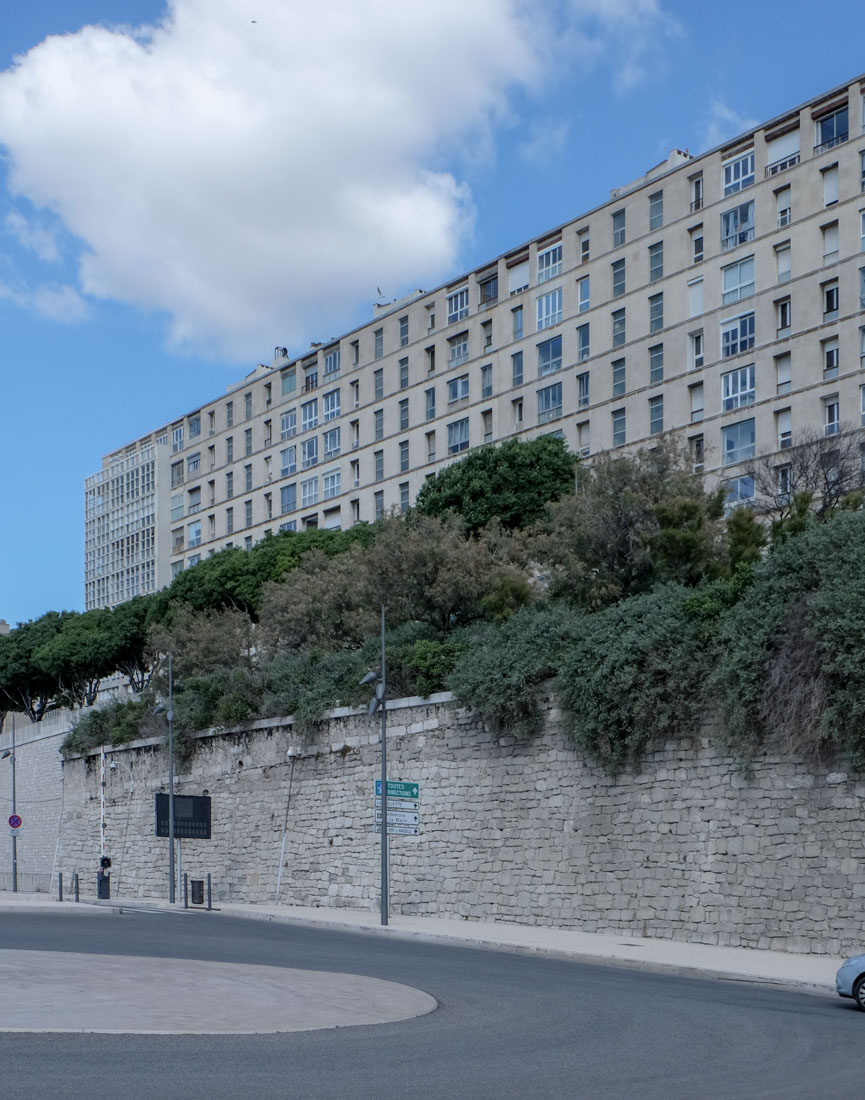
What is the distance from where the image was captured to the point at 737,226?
5972 centimetres

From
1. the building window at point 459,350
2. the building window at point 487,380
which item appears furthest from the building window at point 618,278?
the building window at point 459,350

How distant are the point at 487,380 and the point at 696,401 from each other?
14.3 meters

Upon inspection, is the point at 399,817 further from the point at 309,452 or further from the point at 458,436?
the point at 309,452

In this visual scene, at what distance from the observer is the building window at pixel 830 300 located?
5559cm

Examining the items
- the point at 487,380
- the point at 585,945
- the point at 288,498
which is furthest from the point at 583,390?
the point at 585,945

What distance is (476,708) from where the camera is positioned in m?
32.2

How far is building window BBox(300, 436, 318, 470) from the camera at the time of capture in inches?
3292

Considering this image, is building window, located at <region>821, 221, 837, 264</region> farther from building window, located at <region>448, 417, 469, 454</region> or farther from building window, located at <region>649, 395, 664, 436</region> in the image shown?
building window, located at <region>448, 417, 469, 454</region>

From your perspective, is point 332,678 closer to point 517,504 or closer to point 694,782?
point 694,782

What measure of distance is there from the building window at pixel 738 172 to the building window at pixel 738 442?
34.3 ft

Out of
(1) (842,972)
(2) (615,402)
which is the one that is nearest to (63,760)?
(2) (615,402)

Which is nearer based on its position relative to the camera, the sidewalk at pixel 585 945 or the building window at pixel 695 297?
the sidewalk at pixel 585 945

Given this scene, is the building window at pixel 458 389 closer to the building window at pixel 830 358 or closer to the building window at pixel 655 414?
the building window at pixel 655 414

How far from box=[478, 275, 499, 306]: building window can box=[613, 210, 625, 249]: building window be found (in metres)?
8.91
